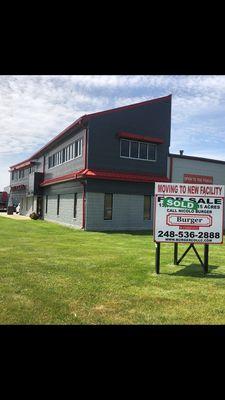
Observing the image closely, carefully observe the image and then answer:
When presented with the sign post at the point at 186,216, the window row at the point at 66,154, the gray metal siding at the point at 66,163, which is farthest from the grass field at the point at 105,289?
the window row at the point at 66,154

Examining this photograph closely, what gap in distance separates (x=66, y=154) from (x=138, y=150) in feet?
20.8

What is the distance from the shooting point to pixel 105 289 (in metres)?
9.23

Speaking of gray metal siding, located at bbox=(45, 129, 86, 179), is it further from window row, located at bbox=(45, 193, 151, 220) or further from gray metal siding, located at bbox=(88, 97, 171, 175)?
window row, located at bbox=(45, 193, 151, 220)

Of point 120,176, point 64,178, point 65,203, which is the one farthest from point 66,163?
point 120,176

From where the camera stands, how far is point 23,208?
2039 inches

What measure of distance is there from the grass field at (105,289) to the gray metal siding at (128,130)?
40.0ft

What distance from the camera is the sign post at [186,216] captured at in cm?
1173

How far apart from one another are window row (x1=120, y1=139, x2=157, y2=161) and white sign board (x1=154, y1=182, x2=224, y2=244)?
53.8 ft

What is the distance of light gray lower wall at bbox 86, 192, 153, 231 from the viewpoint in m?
26.2

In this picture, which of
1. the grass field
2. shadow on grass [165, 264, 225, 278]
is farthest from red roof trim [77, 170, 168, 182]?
shadow on grass [165, 264, 225, 278]

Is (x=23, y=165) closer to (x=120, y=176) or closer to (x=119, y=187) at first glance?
(x=119, y=187)
